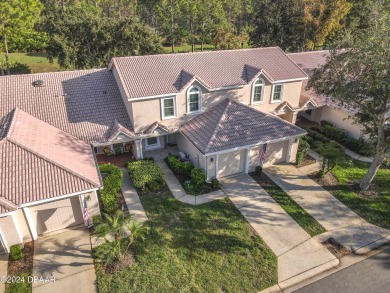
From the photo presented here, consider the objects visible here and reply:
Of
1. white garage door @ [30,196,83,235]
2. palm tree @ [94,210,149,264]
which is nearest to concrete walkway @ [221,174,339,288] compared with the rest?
palm tree @ [94,210,149,264]

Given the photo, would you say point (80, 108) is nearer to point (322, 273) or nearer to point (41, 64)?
point (322, 273)

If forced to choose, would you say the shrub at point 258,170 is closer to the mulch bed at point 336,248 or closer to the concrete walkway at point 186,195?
the concrete walkway at point 186,195

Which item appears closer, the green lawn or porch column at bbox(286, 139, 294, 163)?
the green lawn

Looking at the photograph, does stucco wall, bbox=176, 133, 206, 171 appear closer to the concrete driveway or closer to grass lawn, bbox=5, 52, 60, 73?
the concrete driveway

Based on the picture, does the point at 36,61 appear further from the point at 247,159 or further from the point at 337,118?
the point at 337,118

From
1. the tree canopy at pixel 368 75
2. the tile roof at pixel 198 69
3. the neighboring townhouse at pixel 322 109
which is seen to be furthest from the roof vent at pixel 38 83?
the neighboring townhouse at pixel 322 109
